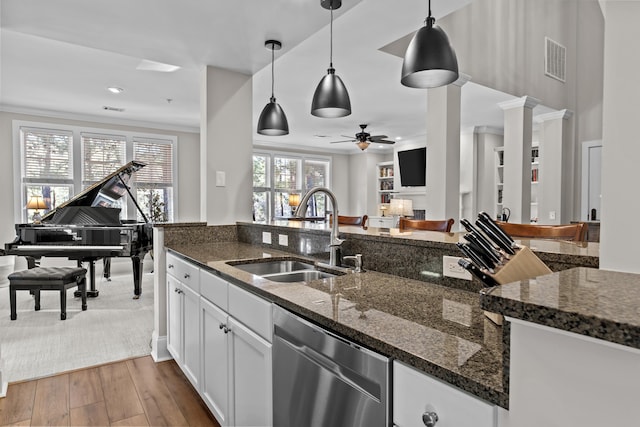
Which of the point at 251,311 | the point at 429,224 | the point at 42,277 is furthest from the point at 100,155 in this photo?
the point at 251,311

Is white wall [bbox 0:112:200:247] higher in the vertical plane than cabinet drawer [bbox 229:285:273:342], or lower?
higher

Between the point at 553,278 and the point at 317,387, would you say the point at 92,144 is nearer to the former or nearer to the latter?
the point at 317,387

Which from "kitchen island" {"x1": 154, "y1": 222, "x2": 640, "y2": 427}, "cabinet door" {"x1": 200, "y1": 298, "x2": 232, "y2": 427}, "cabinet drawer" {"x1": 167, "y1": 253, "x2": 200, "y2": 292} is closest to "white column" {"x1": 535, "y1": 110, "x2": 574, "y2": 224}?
"kitchen island" {"x1": 154, "y1": 222, "x2": 640, "y2": 427}

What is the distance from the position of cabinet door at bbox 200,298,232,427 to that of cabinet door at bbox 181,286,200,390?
0.28ft

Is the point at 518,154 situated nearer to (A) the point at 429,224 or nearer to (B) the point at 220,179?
(A) the point at 429,224

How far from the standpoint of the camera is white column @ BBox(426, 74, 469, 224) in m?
4.04

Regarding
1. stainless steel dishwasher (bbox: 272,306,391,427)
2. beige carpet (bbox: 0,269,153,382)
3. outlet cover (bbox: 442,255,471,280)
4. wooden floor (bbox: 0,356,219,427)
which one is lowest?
wooden floor (bbox: 0,356,219,427)

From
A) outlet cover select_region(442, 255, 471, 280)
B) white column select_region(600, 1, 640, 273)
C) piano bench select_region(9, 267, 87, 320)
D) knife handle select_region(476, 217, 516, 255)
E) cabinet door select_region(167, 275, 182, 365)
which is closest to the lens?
white column select_region(600, 1, 640, 273)

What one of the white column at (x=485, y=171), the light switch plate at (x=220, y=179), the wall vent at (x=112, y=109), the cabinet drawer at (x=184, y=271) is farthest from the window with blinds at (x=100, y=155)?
the white column at (x=485, y=171)

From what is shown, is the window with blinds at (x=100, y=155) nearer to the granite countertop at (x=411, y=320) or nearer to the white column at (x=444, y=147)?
the white column at (x=444, y=147)

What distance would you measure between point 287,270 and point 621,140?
1.75 m

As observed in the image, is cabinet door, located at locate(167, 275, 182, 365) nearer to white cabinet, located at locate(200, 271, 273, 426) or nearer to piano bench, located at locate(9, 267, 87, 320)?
white cabinet, located at locate(200, 271, 273, 426)

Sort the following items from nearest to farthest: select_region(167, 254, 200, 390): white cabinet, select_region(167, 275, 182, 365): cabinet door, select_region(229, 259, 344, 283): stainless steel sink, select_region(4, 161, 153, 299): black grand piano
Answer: select_region(229, 259, 344, 283): stainless steel sink → select_region(167, 254, 200, 390): white cabinet → select_region(167, 275, 182, 365): cabinet door → select_region(4, 161, 153, 299): black grand piano

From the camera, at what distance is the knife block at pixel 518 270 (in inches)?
38.3
